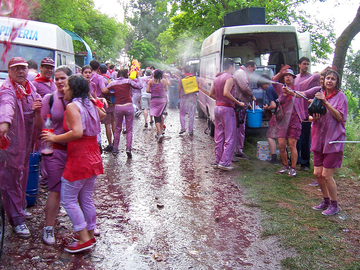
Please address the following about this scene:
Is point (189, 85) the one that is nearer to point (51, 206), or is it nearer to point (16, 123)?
point (16, 123)

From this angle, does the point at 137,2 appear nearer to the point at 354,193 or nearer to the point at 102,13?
the point at 102,13

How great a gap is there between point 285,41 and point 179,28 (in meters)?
12.2

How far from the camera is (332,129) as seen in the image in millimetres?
4629

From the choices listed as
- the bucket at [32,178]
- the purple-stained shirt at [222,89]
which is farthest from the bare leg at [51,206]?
the purple-stained shirt at [222,89]

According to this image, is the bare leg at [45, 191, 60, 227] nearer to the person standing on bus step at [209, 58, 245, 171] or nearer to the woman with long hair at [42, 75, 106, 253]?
the woman with long hair at [42, 75, 106, 253]

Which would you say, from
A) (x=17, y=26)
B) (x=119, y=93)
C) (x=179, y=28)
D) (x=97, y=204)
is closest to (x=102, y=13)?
(x=179, y=28)

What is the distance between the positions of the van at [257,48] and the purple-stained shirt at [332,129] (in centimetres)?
417

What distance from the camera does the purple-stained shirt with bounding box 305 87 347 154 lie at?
15.0 ft

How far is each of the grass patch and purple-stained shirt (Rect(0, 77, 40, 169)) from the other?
3.04m

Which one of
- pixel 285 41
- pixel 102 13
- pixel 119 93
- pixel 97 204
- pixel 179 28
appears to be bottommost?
pixel 97 204

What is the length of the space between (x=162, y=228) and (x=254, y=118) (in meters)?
4.70

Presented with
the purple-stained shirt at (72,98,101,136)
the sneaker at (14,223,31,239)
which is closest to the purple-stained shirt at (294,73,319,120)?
the purple-stained shirt at (72,98,101,136)

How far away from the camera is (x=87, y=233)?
365cm

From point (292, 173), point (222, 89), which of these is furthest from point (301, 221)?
point (222, 89)
